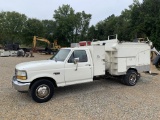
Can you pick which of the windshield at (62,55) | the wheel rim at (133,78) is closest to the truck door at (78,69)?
the windshield at (62,55)

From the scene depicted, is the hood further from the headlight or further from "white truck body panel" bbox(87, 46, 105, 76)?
"white truck body panel" bbox(87, 46, 105, 76)

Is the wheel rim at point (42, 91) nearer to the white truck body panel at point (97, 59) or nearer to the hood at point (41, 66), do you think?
the hood at point (41, 66)

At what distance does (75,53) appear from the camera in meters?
7.30

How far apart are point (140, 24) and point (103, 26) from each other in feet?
74.1

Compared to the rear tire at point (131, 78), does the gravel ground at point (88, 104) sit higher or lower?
lower

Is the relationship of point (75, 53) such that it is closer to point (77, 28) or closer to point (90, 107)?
point (90, 107)

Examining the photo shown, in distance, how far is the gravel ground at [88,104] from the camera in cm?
534

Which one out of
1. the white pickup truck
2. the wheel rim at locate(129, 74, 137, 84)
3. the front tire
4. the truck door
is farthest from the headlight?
the wheel rim at locate(129, 74, 137, 84)

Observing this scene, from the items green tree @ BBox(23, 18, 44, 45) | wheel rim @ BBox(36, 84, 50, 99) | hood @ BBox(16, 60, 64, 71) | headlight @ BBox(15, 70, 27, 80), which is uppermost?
green tree @ BBox(23, 18, 44, 45)

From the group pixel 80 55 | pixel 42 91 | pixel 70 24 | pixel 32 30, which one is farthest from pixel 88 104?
pixel 32 30

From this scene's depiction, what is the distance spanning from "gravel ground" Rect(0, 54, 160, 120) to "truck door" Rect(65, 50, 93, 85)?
65cm

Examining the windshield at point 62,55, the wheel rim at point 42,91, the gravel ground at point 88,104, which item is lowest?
the gravel ground at point 88,104

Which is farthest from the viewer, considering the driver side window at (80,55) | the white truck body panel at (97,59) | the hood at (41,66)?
the white truck body panel at (97,59)

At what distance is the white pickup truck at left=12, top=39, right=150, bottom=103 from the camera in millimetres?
6349
